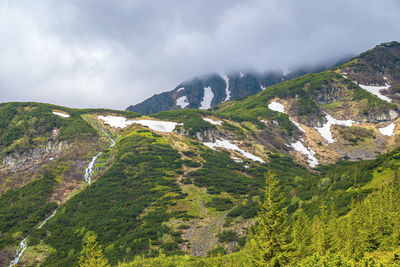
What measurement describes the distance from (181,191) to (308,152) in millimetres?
112334

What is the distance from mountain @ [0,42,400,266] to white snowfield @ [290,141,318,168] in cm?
123

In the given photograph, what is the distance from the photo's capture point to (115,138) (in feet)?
546

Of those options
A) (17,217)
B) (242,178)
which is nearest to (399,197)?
(242,178)

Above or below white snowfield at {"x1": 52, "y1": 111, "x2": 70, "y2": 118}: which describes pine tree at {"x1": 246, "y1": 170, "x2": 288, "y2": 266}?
below

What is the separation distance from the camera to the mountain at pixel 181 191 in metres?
40.2

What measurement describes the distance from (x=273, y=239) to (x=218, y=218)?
62.7m

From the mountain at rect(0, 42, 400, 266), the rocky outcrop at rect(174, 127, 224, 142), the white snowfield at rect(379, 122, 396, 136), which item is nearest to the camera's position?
the mountain at rect(0, 42, 400, 266)

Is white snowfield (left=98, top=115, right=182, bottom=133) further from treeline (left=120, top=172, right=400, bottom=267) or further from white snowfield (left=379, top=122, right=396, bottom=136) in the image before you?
white snowfield (left=379, top=122, right=396, bottom=136)

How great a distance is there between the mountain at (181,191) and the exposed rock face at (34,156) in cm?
54

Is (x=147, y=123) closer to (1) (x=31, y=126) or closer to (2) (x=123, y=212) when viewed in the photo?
(1) (x=31, y=126)

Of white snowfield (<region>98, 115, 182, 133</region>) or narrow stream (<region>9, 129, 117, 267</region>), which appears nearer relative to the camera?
narrow stream (<region>9, 129, 117, 267</region>)

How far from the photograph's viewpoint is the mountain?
40.2 metres

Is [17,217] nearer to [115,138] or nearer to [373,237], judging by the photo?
[115,138]

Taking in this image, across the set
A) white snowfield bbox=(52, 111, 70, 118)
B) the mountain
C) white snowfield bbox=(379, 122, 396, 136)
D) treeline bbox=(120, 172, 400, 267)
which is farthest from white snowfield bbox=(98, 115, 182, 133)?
white snowfield bbox=(379, 122, 396, 136)
